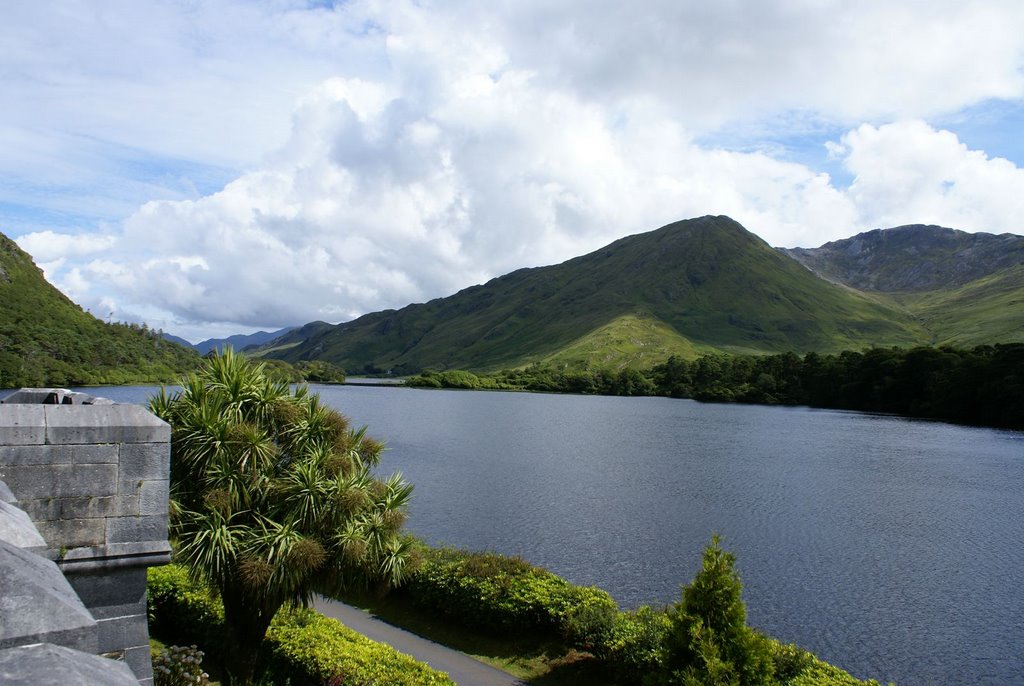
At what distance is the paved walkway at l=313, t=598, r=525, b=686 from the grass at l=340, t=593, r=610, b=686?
340 mm

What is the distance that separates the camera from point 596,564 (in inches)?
1299

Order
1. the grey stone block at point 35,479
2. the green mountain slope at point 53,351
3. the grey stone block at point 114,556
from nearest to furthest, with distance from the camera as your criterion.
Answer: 1. the grey stone block at point 35,479
2. the grey stone block at point 114,556
3. the green mountain slope at point 53,351

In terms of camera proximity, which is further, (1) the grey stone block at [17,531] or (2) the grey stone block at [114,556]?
(2) the grey stone block at [114,556]

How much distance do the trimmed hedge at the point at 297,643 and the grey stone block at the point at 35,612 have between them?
12.4 meters

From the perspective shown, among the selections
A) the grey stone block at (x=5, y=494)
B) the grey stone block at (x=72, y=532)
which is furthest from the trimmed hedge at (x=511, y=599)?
the grey stone block at (x=5, y=494)

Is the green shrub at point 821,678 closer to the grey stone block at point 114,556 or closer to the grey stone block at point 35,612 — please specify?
the grey stone block at point 114,556

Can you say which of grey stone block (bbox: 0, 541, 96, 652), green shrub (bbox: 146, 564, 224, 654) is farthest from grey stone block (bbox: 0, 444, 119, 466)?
green shrub (bbox: 146, 564, 224, 654)

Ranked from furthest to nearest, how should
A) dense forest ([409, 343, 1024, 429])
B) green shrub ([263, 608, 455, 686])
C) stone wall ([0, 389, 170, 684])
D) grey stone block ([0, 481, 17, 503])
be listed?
dense forest ([409, 343, 1024, 429]), green shrub ([263, 608, 455, 686]), stone wall ([0, 389, 170, 684]), grey stone block ([0, 481, 17, 503])

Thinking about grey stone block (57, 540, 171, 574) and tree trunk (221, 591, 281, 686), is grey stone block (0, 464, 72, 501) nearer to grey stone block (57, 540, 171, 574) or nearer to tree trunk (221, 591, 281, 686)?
grey stone block (57, 540, 171, 574)

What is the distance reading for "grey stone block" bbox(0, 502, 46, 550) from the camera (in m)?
5.08

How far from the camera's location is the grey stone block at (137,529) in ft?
25.5

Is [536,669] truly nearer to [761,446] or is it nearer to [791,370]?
[761,446]

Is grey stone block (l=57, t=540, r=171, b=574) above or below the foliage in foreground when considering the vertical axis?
above

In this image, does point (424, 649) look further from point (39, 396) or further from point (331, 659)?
point (39, 396)
